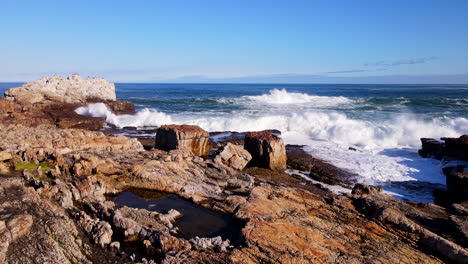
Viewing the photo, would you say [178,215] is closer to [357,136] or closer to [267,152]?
[267,152]

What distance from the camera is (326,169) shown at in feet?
51.1

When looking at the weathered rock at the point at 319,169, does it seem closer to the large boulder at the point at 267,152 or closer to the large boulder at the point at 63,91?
the large boulder at the point at 267,152

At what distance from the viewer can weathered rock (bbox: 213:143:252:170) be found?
1481cm

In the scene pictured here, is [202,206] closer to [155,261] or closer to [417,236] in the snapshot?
[155,261]

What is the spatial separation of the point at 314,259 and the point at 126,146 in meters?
11.1

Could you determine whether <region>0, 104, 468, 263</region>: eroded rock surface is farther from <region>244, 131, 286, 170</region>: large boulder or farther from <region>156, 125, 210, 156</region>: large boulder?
<region>156, 125, 210, 156</region>: large boulder

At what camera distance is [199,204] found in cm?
1005

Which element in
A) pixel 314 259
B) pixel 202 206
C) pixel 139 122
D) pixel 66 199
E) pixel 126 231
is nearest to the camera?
pixel 314 259

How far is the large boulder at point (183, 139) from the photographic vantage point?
1634 centimetres

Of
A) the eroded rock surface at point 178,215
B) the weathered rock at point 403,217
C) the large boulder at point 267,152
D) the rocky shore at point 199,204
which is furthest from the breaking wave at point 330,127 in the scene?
the eroded rock surface at point 178,215

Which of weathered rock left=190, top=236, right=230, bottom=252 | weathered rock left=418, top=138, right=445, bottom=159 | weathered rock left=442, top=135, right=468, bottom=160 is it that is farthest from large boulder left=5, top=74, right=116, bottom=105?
weathered rock left=442, top=135, right=468, bottom=160

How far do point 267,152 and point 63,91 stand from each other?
30.3 meters

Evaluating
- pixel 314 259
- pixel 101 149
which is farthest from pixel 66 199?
pixel 314 259

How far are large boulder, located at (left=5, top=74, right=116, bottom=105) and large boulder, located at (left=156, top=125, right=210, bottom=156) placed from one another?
2045 centimetres
